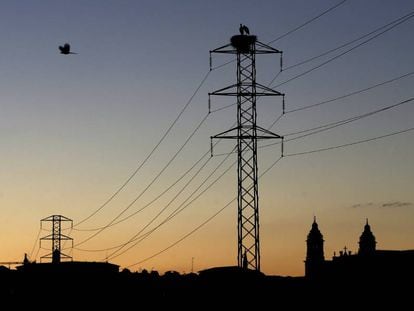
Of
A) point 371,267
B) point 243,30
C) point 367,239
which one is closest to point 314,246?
point 367,239

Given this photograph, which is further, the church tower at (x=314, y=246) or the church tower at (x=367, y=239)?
the church tower at (x=367, y=239)

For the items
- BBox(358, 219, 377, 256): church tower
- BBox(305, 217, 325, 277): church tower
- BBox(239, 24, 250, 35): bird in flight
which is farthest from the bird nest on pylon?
BBox(358, 219, 377, 256): church tower

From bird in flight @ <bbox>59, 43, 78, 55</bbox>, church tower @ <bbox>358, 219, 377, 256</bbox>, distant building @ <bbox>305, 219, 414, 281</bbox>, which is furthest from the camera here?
church tower @ <bbox>358, 219, 377, 256</bbox>

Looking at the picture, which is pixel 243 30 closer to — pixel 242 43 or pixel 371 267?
pixel 242 43

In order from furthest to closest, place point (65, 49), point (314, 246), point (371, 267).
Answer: point (314, 246) < point (371, 267) < point (65, 49)

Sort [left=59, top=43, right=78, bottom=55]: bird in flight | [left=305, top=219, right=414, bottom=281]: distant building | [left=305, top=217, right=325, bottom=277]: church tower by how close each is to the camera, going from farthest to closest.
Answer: [left=305, top=217, right=325, bottom=277]: church tower, [left=305, top=219, right=414, bottom=281]: distant building, [left=59, top=43, right=78, bottom=55]: bird in flight

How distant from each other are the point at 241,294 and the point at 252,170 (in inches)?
1213

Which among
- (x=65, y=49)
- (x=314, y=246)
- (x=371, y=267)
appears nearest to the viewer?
(x=65, y=49)

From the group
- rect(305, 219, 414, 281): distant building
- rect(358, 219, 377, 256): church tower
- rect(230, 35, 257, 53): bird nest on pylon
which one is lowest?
rect(305, 219, 414, 281): distant building

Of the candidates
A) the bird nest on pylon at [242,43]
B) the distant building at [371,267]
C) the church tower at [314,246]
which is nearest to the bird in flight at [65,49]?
the bird nest on pylon at [242,43]

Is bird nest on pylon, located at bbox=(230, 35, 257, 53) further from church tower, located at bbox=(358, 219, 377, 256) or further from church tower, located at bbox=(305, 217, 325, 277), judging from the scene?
church tower, located at bbox=(358, 219, 377, 256)

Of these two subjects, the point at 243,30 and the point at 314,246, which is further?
the point at 314,246

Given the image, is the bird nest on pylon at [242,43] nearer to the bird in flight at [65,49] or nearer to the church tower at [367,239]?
the bird in flight at [65,49]

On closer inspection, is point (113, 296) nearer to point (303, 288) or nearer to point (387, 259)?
point (303, 288)
